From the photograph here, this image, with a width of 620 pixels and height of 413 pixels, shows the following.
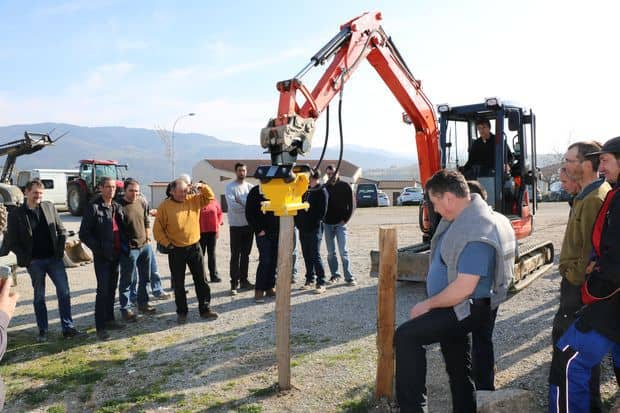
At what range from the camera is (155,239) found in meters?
6.54

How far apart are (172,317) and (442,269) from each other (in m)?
4.63

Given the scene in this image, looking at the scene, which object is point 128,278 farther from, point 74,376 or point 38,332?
point 74,376

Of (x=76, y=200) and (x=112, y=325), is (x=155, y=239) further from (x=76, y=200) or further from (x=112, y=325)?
(x=76, y=200)

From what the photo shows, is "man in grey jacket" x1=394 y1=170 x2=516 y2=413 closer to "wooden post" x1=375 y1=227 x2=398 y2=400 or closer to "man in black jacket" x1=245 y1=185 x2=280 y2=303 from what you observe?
"wooden post" x1=375 y1=227 x2=398 y2=400

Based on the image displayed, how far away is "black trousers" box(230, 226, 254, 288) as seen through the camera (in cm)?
821

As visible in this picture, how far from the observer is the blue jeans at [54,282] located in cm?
602

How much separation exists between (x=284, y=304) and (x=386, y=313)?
89cm

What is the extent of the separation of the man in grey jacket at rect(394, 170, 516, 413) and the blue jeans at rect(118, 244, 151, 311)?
15.1 ft

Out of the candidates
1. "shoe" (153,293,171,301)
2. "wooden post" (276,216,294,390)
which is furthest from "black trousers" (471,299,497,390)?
"shoe" (153,293,171,301)

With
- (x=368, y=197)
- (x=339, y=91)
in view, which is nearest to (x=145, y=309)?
(x=339, y=91)

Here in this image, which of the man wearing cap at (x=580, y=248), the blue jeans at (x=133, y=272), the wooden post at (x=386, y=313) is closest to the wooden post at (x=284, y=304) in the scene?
the wooden post at (x=386, y=313)

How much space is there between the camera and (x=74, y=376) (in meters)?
5.01

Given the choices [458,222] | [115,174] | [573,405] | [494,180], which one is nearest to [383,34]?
[494,180]

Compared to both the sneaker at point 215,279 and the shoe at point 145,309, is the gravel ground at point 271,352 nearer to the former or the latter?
the shoe at point 145,309
